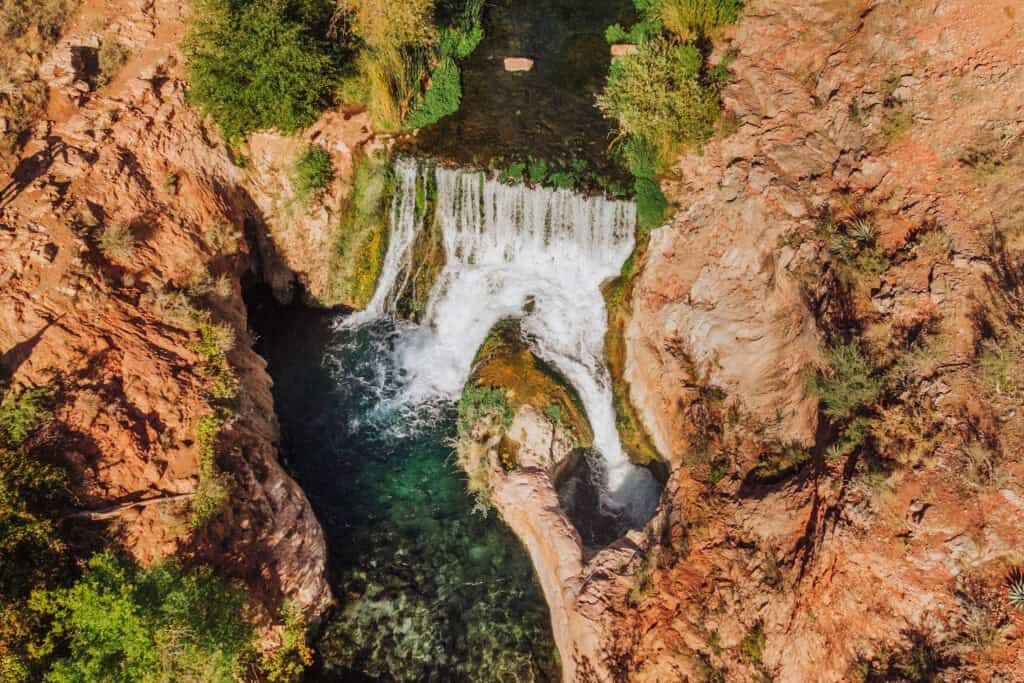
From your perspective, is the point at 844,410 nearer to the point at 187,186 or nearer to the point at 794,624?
the point at 794,624

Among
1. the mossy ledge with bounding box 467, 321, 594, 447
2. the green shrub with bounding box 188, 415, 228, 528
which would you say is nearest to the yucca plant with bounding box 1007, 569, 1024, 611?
the mossy ledge with bounding box 467, 321, 594, 447

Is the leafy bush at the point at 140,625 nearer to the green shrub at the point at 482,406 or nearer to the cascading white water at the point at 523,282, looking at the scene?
the green shrub at the point at 482,406

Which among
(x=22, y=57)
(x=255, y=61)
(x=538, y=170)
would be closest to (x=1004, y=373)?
(x=538, y=170)

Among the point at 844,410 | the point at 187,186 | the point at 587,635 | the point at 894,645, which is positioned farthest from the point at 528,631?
the point at 187,186

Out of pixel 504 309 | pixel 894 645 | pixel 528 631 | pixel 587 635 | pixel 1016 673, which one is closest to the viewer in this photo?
pixel 1016 673

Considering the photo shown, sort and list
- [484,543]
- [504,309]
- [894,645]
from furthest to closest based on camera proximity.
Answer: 1. [504,309]
2. [484,543]
3. [894,645]

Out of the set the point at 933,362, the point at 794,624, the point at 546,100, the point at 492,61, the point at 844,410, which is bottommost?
the point at 794,624
